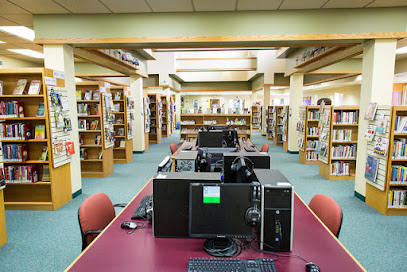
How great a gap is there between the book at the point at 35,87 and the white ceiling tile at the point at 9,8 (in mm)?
1290

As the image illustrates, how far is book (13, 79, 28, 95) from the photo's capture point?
13.6 ft

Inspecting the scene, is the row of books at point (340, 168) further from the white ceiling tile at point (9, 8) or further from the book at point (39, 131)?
the white ceiling tile at point (9, 8)

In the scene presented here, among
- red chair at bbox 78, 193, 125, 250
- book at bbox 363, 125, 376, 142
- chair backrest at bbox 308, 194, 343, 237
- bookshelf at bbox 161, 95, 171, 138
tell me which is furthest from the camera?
bookshelf at bbox 161, 95, 171, 138

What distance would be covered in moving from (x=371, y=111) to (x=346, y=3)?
185 centimetres

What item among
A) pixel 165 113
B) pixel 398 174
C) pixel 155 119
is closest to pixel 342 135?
pixel 398 174

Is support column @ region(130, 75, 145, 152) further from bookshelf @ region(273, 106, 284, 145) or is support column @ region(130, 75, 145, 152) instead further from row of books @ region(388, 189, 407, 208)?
row of books @ region(388, 189, 407, 208)

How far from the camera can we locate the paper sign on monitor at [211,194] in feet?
5.58

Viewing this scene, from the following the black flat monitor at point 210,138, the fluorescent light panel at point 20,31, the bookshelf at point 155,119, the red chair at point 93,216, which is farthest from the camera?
the bookshelf at point 155,119

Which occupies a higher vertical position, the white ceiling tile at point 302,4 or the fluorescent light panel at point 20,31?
the fluorescent light panel at point 20,31

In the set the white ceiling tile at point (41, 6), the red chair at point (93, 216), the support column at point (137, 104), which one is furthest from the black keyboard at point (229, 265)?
the support column at point (137, 104)

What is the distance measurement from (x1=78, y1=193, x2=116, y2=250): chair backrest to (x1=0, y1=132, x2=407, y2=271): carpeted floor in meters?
0.85

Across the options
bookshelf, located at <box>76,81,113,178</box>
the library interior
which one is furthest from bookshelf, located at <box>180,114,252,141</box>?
bookshelf, located at <box>76,81,113,178</box>

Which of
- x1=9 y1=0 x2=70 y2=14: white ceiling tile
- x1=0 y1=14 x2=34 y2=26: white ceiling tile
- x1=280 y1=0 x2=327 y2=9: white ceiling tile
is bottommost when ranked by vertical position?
x1=9 y1=0 x2=70 y2=14: white ceiling tile

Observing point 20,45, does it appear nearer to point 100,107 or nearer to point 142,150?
point 100,107
